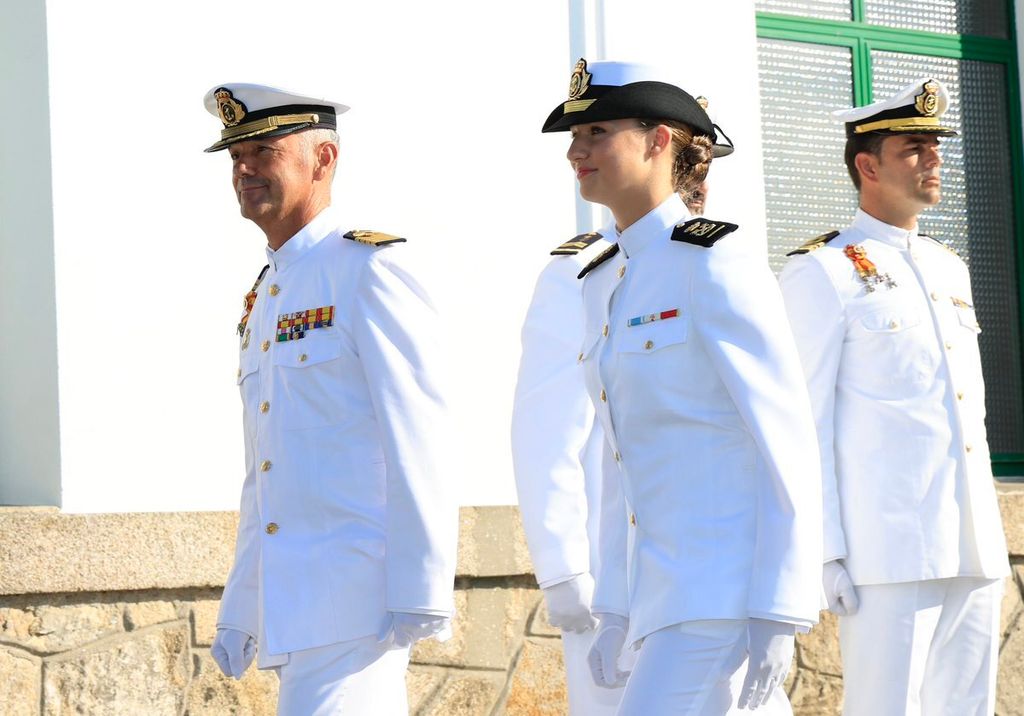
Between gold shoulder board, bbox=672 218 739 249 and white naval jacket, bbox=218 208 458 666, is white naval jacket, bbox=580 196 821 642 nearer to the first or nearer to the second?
gold shoulder board, bbox=672 218 739 249

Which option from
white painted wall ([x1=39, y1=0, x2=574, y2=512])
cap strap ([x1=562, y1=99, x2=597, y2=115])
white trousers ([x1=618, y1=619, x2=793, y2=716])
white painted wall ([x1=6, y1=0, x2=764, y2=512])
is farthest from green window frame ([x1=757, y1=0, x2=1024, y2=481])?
white trousers ([x1=618, y1=619, x2=793, y2=716])

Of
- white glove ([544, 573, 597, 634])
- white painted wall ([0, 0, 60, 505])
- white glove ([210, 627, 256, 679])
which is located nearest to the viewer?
white glove ([210, 627, 256, 679])

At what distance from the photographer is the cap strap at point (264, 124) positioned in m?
4.05

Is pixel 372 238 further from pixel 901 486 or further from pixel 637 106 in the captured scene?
pixel 901 486

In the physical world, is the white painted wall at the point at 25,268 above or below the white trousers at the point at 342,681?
above

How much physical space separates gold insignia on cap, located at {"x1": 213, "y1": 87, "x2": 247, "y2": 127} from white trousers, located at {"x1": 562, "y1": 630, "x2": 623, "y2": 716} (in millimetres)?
1557

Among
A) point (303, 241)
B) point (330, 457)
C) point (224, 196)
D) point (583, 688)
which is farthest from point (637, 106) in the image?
point (224, 196)

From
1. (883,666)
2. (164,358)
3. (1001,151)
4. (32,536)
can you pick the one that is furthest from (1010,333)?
(32,536)

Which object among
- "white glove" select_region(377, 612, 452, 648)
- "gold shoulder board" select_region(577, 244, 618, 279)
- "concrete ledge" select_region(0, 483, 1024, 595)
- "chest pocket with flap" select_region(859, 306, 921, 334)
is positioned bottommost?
"white glove" select_region(377, 612, 452, 648)

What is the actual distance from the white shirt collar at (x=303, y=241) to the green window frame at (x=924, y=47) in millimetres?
3502

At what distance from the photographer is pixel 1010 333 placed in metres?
7.71

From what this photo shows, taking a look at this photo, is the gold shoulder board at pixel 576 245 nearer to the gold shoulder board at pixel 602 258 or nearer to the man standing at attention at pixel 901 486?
the man standing at attention at pixel 901 486

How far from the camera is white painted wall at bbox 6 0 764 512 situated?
5.49 metres

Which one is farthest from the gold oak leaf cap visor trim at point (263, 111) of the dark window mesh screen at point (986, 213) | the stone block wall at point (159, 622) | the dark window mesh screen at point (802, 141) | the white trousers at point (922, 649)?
the dark window mesh screen at point (986, 213)
